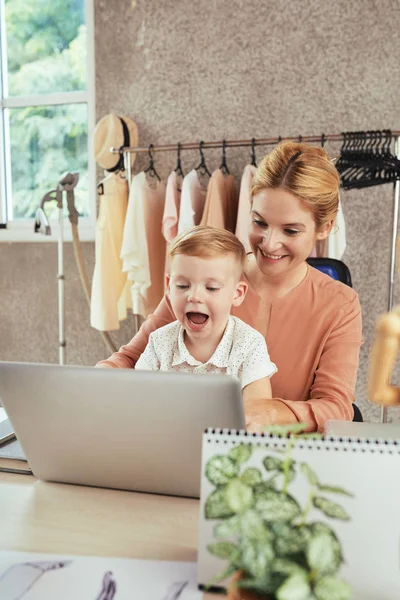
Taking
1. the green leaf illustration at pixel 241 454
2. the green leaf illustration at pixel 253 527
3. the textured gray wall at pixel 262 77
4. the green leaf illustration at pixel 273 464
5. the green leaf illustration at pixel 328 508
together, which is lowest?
the green leaf illustration at pixel 328 508

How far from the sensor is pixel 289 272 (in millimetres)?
1678

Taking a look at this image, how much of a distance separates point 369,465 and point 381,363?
0.49 feet

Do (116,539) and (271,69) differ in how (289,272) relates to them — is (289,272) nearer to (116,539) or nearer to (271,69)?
(116,539)

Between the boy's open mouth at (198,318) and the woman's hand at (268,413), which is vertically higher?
the boy's open mouth at (198,318)

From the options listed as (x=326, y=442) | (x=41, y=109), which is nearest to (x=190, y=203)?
(x=41, y=109)

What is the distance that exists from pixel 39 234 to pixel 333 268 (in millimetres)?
2360

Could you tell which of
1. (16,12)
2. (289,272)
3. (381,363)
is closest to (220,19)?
(16,12)

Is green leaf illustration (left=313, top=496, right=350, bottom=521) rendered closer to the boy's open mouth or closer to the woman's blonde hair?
the boy's open mouth

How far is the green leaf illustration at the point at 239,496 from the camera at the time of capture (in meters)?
0.53

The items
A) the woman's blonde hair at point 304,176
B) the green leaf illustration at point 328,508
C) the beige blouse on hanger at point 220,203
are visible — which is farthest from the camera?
the beige blouse on hanger at point 220,203

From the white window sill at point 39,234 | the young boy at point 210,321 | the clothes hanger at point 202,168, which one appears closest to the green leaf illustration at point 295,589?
the young boy at point 210,321

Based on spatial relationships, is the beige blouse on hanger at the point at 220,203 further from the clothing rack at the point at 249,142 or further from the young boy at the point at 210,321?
the young boy at the point at 210,321

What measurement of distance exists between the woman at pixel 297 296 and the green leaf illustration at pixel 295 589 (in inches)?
39.1

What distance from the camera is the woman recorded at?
1534 mm
